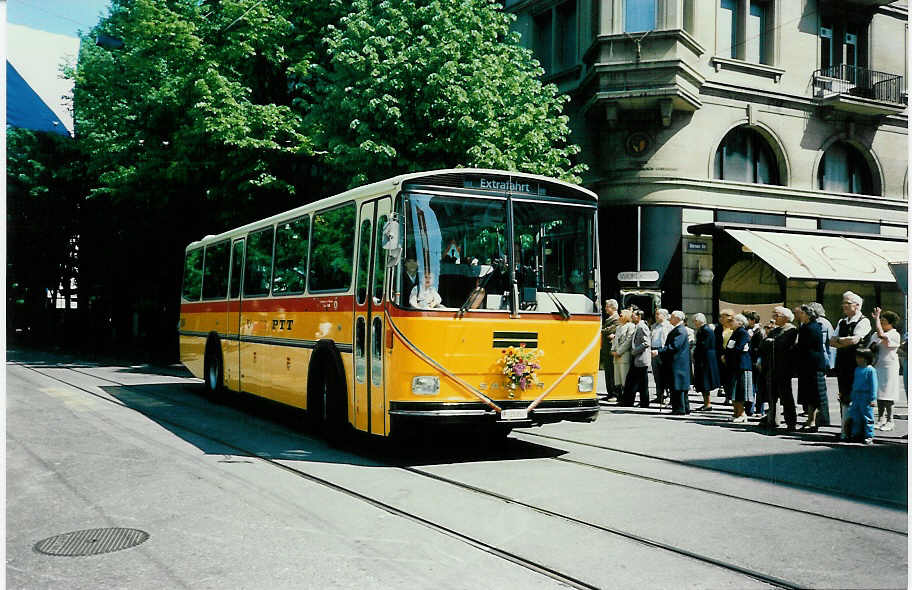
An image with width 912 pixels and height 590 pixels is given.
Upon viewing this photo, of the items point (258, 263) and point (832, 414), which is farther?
point (832, 414)

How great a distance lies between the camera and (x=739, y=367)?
1280cm

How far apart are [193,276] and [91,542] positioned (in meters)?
12.0

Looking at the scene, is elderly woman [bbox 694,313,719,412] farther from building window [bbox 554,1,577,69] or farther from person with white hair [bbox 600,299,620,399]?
building window [bbox 554,1,577,69]

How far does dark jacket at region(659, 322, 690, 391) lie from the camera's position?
13.7 meters

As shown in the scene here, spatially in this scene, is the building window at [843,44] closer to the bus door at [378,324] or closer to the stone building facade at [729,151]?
the stone building facade at [729,151]

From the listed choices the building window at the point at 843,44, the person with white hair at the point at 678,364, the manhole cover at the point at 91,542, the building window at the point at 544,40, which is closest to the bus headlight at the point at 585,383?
the person with white hair at the point at 678,364

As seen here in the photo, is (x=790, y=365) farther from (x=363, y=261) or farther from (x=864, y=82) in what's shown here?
(x=864, y=82)

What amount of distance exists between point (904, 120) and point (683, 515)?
1968cm

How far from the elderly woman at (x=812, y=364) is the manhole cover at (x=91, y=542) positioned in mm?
8627

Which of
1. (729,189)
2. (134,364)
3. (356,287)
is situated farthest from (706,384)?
(134,364)

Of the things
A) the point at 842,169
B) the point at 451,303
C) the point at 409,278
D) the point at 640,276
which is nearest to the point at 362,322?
the point at 409,278

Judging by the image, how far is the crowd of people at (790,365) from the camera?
1075cm

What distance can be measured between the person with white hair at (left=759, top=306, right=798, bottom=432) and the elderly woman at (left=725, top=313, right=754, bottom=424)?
63cm

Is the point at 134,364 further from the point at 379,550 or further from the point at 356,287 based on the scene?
the point at 379,550
